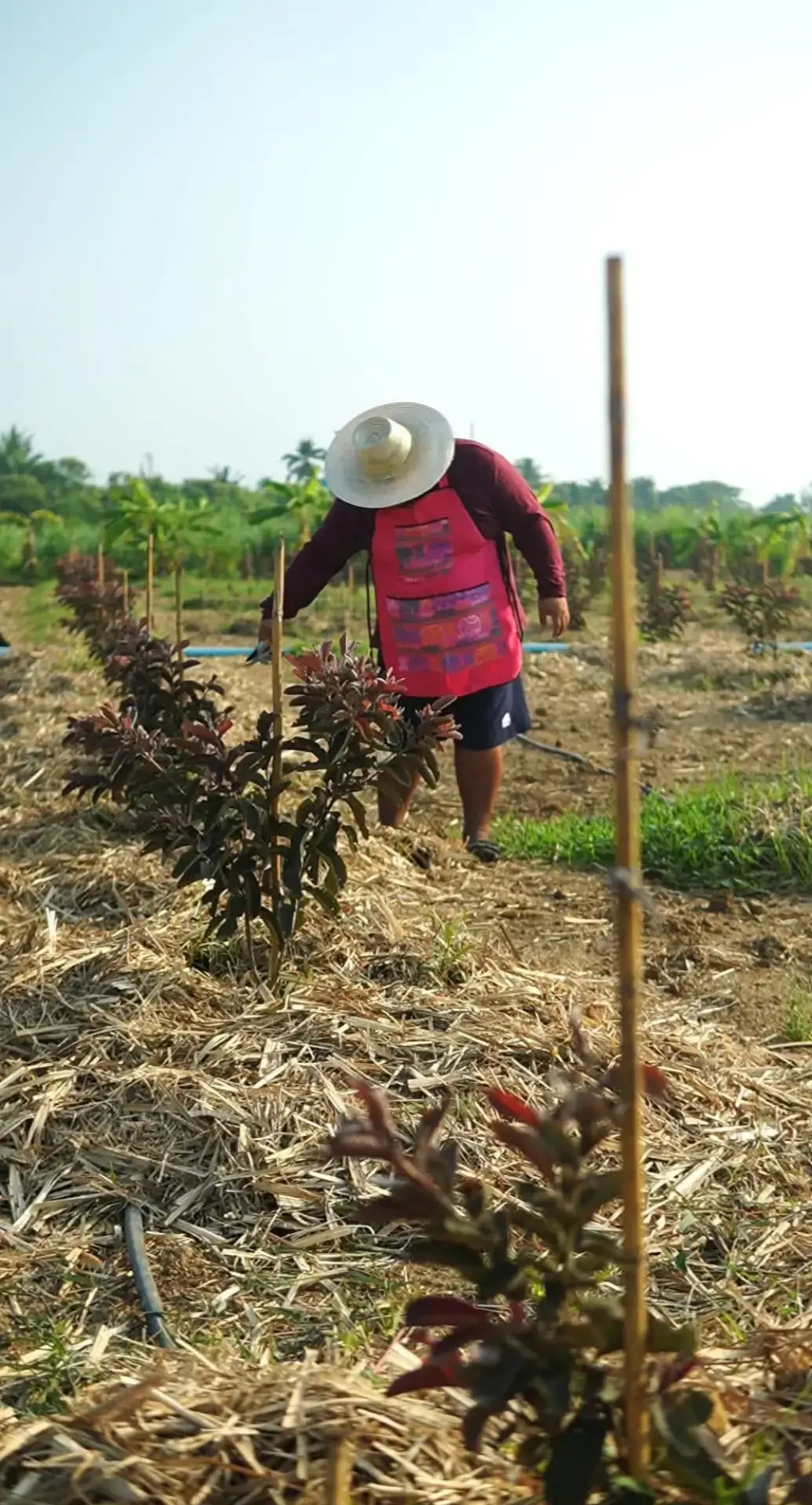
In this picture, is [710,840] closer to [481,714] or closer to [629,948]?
[481,714]

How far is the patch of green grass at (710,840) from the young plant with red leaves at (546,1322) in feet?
11.4

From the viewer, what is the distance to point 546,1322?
4.63 ft

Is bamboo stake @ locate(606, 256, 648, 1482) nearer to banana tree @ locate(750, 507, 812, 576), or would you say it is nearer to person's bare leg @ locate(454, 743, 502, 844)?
person's bare leg @ locate(454, 743, 502, 844)

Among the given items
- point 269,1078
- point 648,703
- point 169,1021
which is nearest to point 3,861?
point 169,1021

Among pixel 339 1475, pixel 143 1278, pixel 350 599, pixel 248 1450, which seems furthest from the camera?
pixel 350 599

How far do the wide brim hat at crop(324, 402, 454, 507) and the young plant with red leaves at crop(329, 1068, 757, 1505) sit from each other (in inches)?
141

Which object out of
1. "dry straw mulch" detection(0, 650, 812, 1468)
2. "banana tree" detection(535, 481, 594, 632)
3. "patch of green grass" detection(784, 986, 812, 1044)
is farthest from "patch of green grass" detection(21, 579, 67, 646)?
"patch of green grass" detection(784, 986, 812, 1044)

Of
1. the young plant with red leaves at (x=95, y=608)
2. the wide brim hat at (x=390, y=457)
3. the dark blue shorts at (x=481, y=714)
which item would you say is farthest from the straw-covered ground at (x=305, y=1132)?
the young plant with red leaves at (x=95, y=608)

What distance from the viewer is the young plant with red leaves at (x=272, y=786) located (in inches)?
131

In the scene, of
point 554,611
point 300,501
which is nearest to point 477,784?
point 554,611

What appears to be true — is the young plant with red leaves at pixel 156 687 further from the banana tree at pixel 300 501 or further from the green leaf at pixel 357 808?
the banana tree at pixel 300 501

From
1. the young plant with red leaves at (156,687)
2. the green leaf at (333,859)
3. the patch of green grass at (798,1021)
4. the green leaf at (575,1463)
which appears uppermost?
the young plant with red leaves at (156,687)

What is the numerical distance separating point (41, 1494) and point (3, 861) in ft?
10.7

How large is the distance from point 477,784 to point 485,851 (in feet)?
0.85
